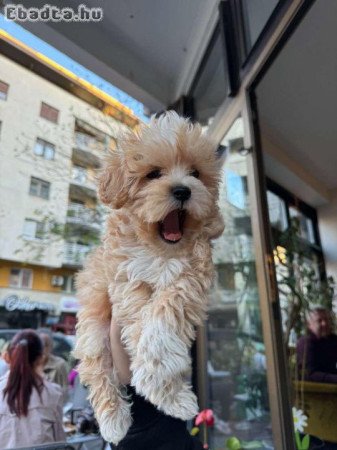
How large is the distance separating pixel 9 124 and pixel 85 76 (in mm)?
695

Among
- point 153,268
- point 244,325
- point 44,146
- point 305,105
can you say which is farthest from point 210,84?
point 153,268

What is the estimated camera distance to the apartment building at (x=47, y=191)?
7.92ft

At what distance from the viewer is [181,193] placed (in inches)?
19.5

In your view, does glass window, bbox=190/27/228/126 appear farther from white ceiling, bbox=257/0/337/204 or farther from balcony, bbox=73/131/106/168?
balcony, bbox=73/131/106/168

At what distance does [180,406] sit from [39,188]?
2520 mm

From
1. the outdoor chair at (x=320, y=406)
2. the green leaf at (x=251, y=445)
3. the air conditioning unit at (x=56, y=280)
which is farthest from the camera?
the air conditioning unit at (x=56, y=280)

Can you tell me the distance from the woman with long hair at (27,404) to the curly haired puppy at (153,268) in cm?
153

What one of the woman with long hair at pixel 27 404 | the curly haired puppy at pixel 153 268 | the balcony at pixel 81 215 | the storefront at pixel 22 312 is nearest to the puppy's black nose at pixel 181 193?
the curly haired puppy at pixel 153 268

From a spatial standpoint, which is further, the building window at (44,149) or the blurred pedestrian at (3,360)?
the building window at (44,149)

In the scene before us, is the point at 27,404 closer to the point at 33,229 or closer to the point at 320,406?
the point at 33,229

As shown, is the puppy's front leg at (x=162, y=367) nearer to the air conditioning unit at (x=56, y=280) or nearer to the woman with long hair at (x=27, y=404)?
the woman with long hair at (x=27, y=404)

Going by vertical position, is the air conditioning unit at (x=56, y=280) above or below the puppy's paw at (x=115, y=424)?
above

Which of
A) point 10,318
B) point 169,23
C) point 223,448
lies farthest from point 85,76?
point 223,448

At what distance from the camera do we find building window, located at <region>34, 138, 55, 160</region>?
102 inches
